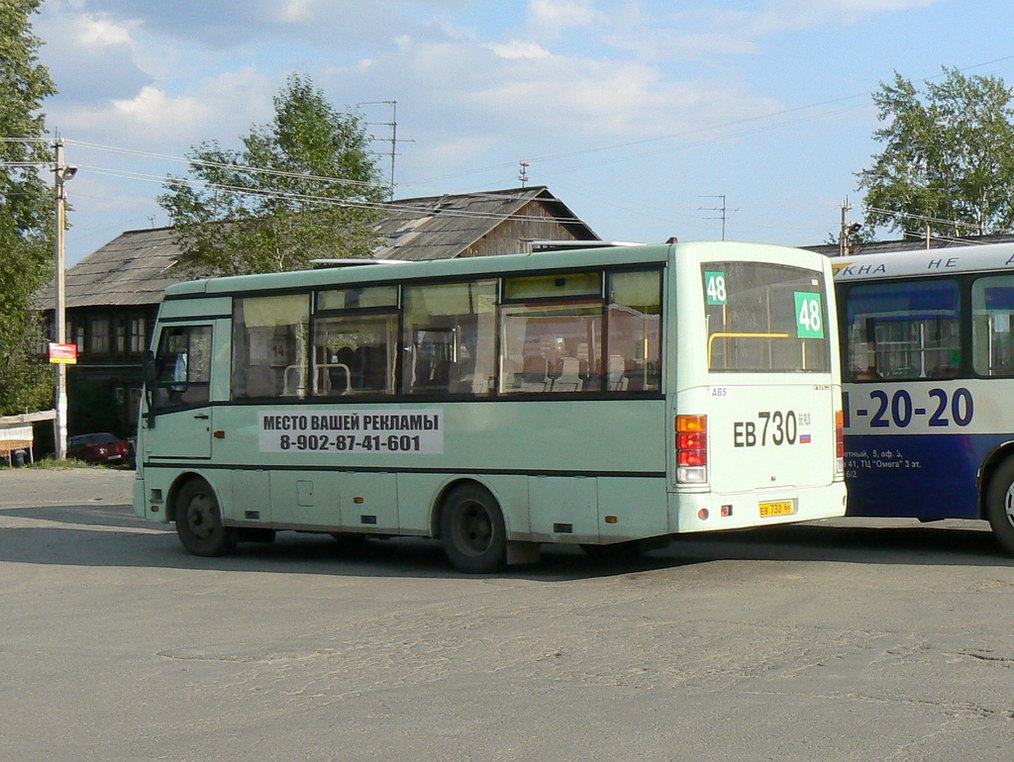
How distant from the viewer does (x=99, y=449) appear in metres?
56.0

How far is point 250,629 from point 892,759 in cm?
550

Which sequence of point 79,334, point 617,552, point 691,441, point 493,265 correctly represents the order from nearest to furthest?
1. point 691,441
2. point 493,265
3. point 617,552
4. point 79,334

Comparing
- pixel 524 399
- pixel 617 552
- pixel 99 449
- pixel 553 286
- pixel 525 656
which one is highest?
pixel 553 286

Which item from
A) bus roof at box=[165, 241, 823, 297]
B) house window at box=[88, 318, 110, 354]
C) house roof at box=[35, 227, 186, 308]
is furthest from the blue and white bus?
house window at box=[88, 318, 110, 354]

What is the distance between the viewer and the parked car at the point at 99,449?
55.7 metres

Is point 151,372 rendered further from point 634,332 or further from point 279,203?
point 279,203

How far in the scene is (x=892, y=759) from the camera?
239 inches

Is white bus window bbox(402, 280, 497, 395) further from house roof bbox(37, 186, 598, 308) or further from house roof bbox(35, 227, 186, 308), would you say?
house roof bbox(35, 227, 186, 308)

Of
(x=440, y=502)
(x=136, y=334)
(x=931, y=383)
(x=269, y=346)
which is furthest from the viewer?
(x=136, y=334)

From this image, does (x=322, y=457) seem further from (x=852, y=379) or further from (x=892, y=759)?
(x=892, y=759)

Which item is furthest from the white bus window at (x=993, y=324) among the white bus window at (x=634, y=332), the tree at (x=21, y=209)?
the tree at (x=21, y=209)

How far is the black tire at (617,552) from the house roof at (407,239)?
3260 cm

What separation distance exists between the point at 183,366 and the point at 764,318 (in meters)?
6.71

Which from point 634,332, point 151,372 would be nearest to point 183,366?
point 151,372
